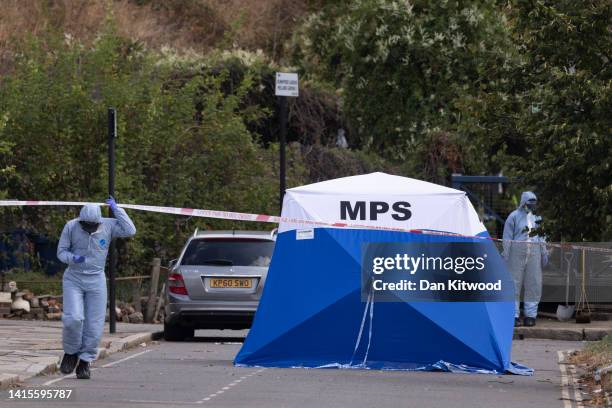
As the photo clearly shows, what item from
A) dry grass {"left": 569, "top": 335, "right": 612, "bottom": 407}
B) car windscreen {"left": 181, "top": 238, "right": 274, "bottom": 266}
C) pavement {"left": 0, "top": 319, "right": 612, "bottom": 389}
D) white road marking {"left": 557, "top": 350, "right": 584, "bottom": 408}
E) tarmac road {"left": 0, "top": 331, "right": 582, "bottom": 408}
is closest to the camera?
tarmac road {"left": 0, "top": 331, "right": 582, "bottom": 408}

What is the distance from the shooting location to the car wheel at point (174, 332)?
68.3 ft

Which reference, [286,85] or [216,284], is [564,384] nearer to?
[216,284]

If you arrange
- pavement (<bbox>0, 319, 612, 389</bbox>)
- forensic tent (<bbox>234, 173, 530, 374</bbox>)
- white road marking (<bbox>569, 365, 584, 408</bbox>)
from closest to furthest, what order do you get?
1. white road marking (<bbox>569, 365, 584, 408</bbox>)
2. pavement (<bbox>0, 319, 612, 389</bbox>)
3. forensic tent (<bbox>234, 173, 530, 374</bbox>)

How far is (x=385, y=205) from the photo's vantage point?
16.1 meters

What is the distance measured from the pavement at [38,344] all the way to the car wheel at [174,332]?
20 centimetres

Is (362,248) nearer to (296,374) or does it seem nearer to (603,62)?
(296,374)

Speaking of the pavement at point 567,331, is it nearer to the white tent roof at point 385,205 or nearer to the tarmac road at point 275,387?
the tarmac road at point 275,387

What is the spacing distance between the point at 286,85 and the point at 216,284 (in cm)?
529

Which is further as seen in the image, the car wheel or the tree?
the tree

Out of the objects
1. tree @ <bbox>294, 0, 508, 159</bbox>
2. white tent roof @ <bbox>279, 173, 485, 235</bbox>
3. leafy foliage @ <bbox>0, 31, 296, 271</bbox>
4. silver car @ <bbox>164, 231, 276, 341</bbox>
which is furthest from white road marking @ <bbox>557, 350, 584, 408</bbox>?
tree @ <bbox>294, 0, 508, 159</bbox>

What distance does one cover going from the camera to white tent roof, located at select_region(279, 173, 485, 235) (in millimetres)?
16125

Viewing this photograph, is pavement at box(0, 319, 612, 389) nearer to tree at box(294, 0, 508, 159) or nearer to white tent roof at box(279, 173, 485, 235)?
white tent roof at box(279, 173, 485, 235)

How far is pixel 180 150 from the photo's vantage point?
28.0 m

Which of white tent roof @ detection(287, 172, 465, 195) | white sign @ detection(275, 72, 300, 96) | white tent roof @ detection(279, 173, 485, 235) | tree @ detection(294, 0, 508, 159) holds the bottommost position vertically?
white tent roof @ detection(279, 173, 485, 235)
